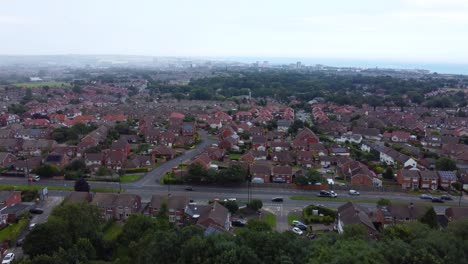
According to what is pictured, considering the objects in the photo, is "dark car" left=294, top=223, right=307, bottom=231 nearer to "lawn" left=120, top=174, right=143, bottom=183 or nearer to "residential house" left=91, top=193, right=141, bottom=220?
"residential house" left=91, top=193, right=141, bottom=220

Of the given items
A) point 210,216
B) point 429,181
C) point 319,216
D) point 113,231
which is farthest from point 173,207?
point 429,181

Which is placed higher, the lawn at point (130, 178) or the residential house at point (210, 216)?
the residential house at point (210, 216)

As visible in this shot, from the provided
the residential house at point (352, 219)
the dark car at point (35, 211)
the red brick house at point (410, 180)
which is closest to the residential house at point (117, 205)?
the dark car at point (35, 211)

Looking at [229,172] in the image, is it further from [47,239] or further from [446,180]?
[446,180]

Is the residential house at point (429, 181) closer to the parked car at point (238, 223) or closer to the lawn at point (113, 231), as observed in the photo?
the parked car at point (238, 223)

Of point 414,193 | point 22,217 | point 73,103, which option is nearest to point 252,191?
point 414,193

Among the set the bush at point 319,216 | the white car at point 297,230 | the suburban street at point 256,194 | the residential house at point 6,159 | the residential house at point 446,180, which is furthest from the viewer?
the residential house at point 6,159

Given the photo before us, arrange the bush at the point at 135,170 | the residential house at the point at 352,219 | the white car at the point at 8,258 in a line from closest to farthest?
1. the white car at the point at 8,258
2. the residential house at the point at 352,219
3. the bush at the point at 135,170


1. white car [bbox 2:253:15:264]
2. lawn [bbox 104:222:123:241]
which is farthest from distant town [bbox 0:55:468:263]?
white car [bbox 2:253:15:264]

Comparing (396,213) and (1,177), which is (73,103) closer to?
(1,177)
